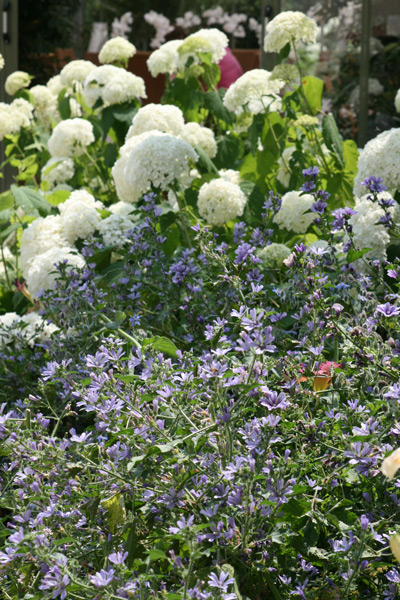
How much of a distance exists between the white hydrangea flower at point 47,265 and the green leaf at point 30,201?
1.80ft

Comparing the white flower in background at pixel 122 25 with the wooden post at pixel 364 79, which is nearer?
the wooden post at pixel 364 79

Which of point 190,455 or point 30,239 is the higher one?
point 190,455

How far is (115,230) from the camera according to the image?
97.0 inches

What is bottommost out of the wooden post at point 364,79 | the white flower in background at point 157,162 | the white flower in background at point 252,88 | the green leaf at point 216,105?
the wooden post at point 364,79

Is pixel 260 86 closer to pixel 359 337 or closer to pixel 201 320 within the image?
pixel 201 320

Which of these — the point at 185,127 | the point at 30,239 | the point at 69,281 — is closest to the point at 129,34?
the point at 185,127

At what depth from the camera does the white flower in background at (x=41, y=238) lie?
262 cm

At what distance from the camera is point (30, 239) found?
2676 millimetres

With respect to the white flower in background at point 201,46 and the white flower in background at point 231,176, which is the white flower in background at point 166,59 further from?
Result: the white flower in background at point 231,176

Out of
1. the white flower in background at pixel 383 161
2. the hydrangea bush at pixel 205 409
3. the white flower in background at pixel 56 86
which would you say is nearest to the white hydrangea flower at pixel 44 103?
the white flower in background at pixel 56 86

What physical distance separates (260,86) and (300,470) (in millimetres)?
1999

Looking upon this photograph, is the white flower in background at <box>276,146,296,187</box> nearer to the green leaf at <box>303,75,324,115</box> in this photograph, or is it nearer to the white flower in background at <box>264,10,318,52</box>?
the green leaf at <box>303,75,324,115</box>

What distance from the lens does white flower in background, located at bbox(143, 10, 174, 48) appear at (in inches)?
229

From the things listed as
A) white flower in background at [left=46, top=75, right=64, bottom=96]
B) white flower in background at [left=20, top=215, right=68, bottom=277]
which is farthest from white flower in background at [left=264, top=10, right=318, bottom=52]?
white flower in background at [left=46, top=75, right=64, bottom=96]
